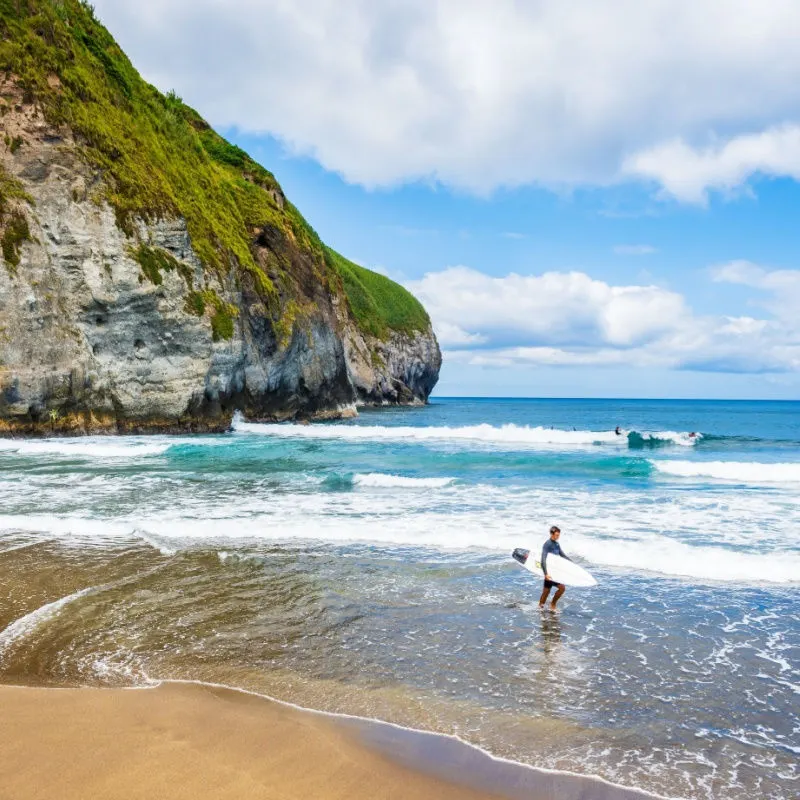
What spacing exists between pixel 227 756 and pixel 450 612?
3.99 meters

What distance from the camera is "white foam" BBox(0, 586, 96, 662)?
653cm

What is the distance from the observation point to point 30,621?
23.2ft

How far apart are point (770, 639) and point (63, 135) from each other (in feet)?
110

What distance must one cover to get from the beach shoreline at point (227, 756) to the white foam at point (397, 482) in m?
13.7

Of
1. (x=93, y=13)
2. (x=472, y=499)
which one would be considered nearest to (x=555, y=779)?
(x=472, y=499)

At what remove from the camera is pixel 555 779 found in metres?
4.38

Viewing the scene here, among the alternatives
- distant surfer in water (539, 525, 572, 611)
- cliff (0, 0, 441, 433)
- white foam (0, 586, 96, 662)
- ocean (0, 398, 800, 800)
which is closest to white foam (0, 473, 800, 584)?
ocean (0, 398, 800, 800)

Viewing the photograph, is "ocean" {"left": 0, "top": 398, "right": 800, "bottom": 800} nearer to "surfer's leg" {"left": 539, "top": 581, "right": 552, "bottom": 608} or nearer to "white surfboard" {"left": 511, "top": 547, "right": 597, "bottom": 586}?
"white surfboard" {"left": 511, "top": 547, "right": 597, "bottom": 586}

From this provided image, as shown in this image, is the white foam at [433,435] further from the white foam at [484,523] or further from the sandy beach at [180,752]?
the sandy beach at [180,752]

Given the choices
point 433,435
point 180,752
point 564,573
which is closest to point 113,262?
point 433,435

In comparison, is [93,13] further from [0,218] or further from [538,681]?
[538,681]

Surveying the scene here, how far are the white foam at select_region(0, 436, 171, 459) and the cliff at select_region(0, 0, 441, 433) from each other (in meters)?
1.52

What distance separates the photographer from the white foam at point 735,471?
2341 centimetres

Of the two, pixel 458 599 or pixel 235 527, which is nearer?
pixel 458 599
